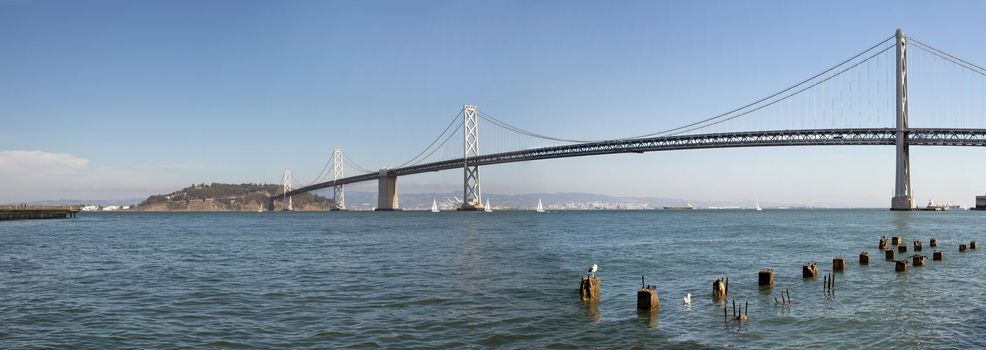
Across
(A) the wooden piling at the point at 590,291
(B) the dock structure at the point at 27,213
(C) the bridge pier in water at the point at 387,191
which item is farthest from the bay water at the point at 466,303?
(C) the bridge pier in water at the point at 387,191

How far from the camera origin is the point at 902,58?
9025 cm

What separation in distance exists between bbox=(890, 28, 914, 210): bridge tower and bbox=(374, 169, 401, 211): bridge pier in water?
7575cm

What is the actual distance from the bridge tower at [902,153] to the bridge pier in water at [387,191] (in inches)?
2982

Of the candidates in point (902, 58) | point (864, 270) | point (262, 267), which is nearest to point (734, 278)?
point (864, 270)

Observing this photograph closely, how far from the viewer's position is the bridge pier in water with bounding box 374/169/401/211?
11656cm

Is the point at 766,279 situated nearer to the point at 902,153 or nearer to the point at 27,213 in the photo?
the point at 902,153

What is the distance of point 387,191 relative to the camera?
11900cm

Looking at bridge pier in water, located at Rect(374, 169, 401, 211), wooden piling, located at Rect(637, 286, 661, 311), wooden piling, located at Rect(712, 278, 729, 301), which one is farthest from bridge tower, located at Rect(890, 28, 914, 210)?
wooden piling, located at Rect(637, 286, 661, 311)

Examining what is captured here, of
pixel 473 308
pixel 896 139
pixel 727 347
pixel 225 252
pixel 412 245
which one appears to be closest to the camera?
pixel 727 347

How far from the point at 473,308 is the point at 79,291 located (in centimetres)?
959

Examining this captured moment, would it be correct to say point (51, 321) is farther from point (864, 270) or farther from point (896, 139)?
point (896, 139)

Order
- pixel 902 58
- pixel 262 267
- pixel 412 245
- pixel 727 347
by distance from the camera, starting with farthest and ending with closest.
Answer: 1. pixel 902 58
2. pixel 412 245
3. pixel 262 267
4. pixel 727 347

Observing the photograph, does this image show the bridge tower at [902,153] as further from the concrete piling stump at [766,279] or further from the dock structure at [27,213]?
the dock structure at [27,213]

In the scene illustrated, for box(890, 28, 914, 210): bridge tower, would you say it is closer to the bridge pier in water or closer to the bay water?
the bay water
